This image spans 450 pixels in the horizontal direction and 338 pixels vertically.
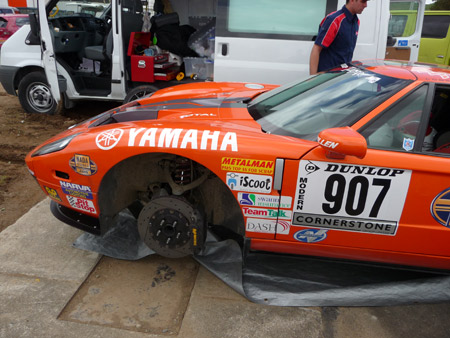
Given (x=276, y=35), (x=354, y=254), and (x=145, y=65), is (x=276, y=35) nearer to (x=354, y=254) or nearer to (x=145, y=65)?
(x=145, y=65)

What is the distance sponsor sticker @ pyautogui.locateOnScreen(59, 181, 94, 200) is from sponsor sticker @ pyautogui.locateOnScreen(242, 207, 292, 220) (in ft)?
3.31

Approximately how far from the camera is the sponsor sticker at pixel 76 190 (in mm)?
2518

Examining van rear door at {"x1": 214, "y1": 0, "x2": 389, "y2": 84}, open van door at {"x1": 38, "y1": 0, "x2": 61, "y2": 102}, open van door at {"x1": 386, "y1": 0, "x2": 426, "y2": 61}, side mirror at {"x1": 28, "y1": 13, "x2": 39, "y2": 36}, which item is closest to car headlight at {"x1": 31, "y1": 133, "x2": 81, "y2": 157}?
van rear door at {"x1": 214, "y1": 0, "x2": 389, "y2": 84}

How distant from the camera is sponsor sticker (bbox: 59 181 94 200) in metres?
2.52

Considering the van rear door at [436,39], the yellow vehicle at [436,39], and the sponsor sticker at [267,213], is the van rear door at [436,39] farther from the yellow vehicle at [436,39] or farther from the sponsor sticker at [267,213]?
the sponsor sticker at [267,213]

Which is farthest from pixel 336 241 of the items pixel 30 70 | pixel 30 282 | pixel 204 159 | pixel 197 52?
pixel 30 70

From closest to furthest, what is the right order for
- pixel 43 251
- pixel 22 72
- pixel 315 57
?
pixel 43 251
pixel 315 57
pixel 22 72

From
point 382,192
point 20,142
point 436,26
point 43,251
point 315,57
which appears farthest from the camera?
point 436,26

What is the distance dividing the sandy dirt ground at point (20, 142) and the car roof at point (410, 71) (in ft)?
10.3

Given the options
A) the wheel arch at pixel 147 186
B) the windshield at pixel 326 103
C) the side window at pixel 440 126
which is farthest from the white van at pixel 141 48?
the wheel arch at pixel 147 186

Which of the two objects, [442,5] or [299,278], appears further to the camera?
[442,5]

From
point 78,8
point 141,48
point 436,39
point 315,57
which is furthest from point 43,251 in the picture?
point 436,39

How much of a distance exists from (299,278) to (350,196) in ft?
2.58

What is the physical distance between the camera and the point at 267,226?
93.4 inches
